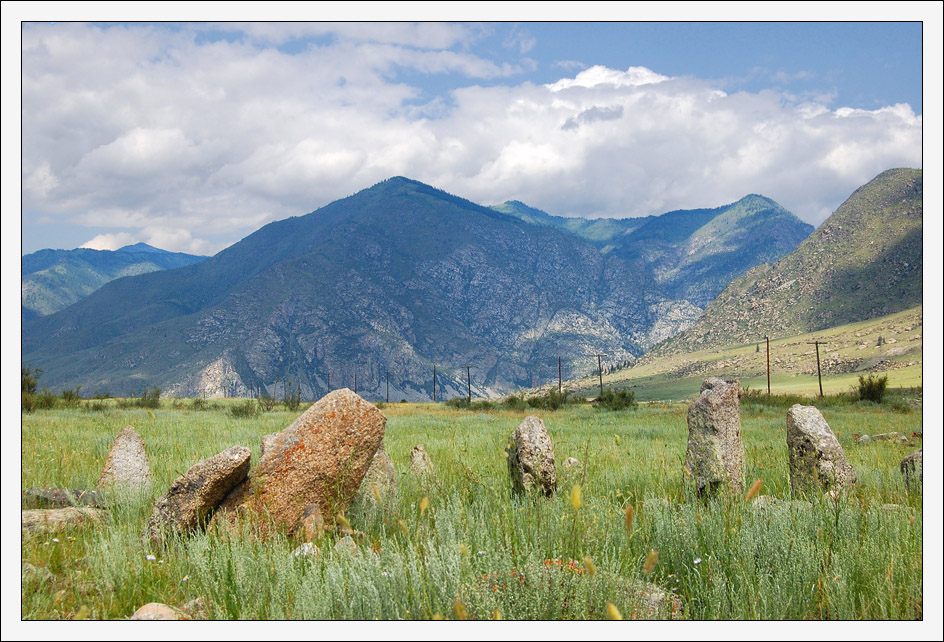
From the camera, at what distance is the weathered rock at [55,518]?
4949 mm

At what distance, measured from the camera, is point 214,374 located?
187 metres

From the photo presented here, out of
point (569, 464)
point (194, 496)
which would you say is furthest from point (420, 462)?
point (194, 496)

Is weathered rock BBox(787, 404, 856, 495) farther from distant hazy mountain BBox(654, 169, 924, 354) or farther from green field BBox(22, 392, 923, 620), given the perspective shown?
distant hazy mountain BBox(654, 169, 924, 354)

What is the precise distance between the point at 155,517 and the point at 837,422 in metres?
21.2

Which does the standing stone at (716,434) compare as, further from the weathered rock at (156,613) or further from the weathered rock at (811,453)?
the weathered rock at (156,613)

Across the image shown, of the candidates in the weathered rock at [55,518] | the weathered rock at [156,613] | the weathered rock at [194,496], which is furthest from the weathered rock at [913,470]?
the weathered rock at [55,518]

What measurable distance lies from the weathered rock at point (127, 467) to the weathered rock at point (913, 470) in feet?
28.8

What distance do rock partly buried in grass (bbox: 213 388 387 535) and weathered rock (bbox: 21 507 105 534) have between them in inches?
56.5

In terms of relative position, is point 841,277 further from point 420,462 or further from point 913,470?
point 420,462

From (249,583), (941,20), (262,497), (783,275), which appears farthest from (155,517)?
(783,275)

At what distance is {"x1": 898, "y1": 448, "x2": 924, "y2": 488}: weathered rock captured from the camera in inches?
266

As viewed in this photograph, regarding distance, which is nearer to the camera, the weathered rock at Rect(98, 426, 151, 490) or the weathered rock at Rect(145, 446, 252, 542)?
the weathered rock at Rect(145, 446, 252, 542)

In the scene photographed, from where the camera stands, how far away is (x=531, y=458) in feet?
20.3

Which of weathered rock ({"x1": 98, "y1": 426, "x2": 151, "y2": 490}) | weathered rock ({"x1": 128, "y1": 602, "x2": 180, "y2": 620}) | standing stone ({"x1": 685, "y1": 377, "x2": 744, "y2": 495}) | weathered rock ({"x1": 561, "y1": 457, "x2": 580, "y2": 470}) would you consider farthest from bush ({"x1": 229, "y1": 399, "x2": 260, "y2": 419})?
weathered rock ({"x1": 128, "y1": 602, "x2": 180, "y2": 620})
